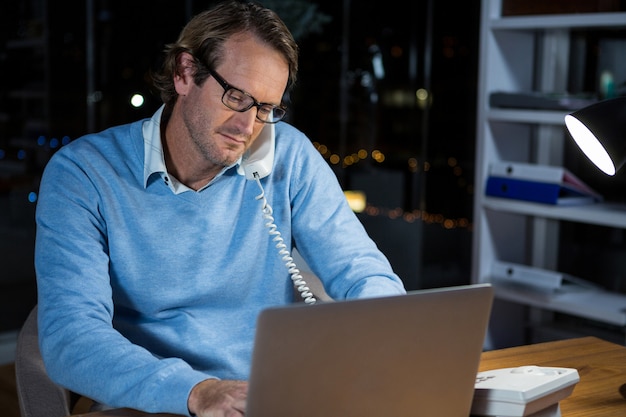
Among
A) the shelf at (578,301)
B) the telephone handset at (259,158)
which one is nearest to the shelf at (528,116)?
the shelf at (578,301)

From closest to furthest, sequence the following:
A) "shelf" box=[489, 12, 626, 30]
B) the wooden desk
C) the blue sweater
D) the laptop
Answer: the laptop → the wooden desk → the blue sweater → "shelf" box=[489, 12, 626, 30]

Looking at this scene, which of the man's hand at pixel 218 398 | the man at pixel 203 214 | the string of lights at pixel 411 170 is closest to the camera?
the man's hand at pixel 218 398

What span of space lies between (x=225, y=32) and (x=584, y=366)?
3.08 ft

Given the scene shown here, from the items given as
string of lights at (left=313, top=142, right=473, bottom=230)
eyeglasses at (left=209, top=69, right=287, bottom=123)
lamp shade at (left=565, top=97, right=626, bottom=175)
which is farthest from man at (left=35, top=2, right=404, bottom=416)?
string of lights at (left=313, top=142, right=473, bottom=230)

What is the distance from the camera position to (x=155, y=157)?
1.75m

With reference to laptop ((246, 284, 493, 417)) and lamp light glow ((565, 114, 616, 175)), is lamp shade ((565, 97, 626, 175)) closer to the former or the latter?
lamp light glow ((565, 114, 616, 175))

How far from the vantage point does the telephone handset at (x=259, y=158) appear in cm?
186

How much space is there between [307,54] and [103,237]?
3.56 meters

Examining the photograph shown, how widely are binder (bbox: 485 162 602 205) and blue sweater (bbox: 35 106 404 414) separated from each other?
1.73 m

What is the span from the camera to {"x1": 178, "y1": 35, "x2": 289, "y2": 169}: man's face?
5.74 feet

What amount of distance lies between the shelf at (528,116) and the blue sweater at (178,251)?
1.70 metres

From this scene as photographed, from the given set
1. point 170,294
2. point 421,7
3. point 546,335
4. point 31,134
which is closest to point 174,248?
point 170,294

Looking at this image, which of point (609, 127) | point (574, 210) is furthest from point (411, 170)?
point (609, 127)

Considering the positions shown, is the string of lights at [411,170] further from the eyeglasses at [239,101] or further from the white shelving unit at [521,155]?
the eyeglasses at [239,101]
